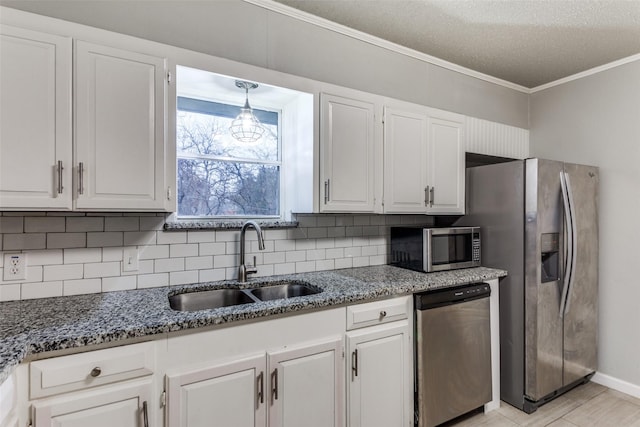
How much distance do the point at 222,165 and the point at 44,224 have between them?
96 cm

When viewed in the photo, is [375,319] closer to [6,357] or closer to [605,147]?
[6,357]

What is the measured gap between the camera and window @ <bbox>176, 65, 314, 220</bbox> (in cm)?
204

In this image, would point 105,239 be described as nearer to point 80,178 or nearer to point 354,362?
point 80,178

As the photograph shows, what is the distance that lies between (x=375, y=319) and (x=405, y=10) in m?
1.87

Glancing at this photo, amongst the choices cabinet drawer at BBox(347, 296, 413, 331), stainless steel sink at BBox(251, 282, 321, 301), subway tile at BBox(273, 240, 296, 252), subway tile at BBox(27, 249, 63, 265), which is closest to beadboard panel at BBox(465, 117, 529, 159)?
cabinet drawer at BBox(347, 296, 413, 331)

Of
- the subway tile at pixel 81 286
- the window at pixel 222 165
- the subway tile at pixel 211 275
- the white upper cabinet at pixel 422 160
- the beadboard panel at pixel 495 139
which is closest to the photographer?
the subway tile at pixel 81 286

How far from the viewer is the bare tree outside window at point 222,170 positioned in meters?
2.06

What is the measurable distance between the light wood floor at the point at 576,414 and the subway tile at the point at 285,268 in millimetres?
1449

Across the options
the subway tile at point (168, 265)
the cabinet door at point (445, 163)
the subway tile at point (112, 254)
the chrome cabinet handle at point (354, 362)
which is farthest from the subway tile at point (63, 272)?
the cabinet door at point (445, 163)

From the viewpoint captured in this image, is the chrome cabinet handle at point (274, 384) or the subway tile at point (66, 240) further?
the subway tile at point (66, 240)

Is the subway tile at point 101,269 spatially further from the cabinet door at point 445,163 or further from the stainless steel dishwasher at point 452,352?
the cabinet door at point 445,163

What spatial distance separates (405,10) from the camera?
2.10m

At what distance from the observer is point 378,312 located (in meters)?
1.83

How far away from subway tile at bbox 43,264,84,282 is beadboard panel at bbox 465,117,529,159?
293cm
